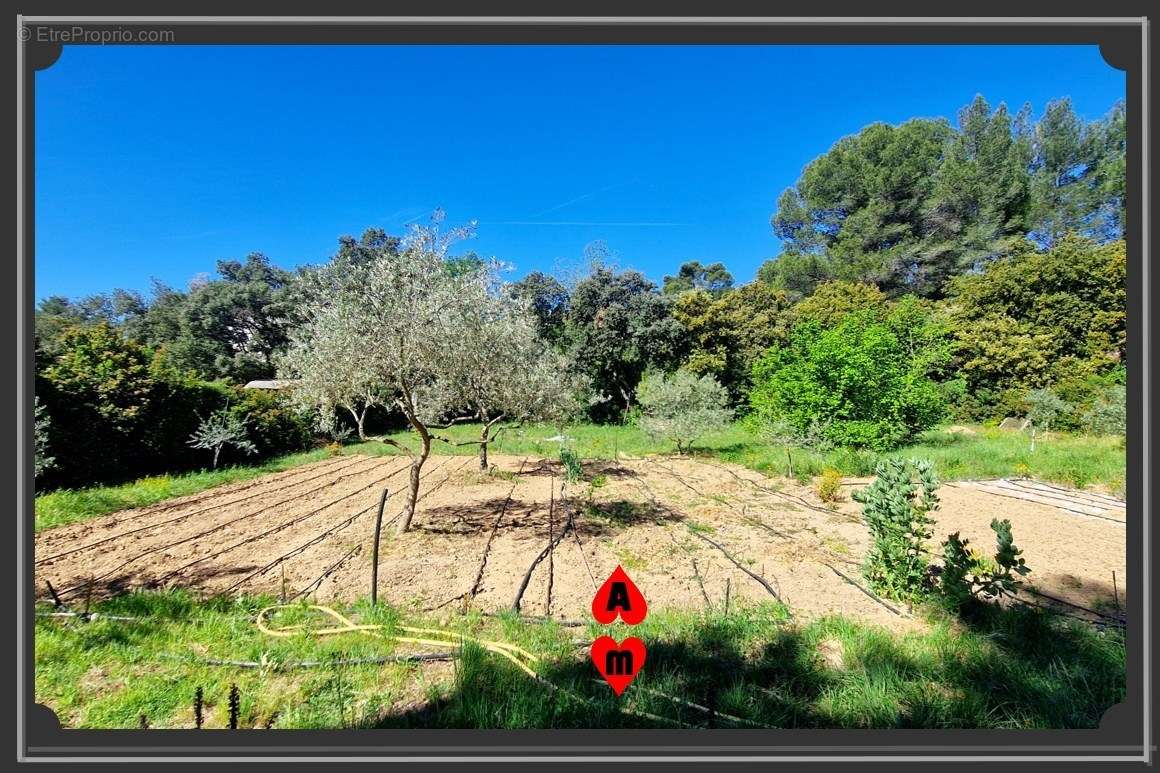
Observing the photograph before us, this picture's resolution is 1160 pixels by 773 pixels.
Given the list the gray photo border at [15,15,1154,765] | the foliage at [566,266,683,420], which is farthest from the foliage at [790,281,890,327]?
the gray photo border at [15,15,1154,765]

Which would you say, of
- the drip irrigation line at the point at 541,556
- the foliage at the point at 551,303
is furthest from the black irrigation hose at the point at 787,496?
the foliage at the point at 551,303

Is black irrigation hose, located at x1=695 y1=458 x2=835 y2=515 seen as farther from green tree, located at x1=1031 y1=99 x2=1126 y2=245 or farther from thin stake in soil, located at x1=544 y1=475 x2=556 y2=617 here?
green tree, located at x1=1031 y1=99 x2=1126 y2=245

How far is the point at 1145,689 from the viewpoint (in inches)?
61.6

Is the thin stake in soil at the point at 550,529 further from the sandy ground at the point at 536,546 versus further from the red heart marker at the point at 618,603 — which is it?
the red heart marker at the point at 618,603

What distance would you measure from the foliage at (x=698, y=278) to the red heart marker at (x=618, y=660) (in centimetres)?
1863

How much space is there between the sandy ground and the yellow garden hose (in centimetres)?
49

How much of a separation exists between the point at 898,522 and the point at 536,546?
10.8ft

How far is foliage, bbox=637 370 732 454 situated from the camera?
1058 centimetres

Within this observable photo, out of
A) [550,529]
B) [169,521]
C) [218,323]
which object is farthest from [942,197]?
[218,323]

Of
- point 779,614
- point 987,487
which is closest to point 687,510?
point 779,614

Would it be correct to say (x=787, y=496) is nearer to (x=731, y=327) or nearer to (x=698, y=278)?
(x=731, y=327)
